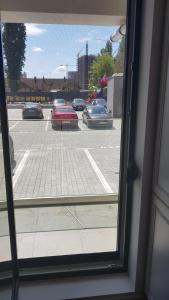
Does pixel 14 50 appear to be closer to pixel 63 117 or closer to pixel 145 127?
pixel 63 117

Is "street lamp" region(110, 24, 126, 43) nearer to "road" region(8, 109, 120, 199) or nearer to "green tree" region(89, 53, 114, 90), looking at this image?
"green tree" region(89, 53, 114, 90)

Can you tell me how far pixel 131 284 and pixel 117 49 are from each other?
5.45 feet

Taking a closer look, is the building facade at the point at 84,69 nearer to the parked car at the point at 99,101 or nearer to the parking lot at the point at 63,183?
the parked car at the point at 99,101

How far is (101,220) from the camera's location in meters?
2.63

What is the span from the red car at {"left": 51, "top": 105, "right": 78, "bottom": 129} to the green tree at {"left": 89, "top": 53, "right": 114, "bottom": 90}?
38cm

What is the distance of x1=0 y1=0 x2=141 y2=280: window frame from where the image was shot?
1.44 meters

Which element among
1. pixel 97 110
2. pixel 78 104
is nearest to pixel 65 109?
pixel 78 104

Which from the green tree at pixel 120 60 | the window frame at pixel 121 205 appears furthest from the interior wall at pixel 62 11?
the window frame at pixel 121 205

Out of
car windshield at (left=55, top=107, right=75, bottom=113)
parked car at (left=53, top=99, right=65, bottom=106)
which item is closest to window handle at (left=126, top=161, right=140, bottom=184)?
parked car at (left=53, top=99, right=65, bottom=106)

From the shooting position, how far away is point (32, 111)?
2.44 meters

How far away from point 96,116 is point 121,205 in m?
1.18

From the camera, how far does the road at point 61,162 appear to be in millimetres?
3000

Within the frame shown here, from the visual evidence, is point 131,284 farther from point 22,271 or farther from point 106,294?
point 22,271

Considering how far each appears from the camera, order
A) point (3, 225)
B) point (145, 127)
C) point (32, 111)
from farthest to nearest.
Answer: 1. point (32, 111)
2. point (3, 225)
3. point (145, 127)
